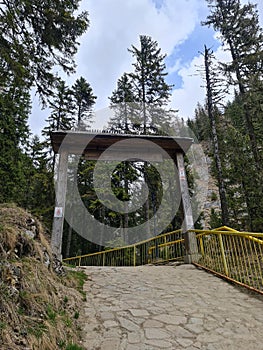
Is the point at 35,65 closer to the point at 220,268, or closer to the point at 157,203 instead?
the point at 220,268

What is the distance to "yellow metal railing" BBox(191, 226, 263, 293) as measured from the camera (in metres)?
3.96

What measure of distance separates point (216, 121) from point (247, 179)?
3156 mm

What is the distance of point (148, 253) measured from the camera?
8789mm

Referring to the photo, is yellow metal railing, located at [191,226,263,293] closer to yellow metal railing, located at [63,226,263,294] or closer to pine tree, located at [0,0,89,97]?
yellow metal railing, located at [63,226,263,294]

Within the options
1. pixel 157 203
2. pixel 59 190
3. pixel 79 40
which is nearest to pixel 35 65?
pixel 79 40

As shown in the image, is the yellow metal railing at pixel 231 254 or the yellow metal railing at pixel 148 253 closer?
the yellow metal railing at pixel 231 254

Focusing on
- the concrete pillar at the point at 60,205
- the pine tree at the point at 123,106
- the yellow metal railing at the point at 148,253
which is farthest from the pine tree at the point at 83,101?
the concrete pillar at the point at 60,205

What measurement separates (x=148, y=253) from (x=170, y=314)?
5.94m

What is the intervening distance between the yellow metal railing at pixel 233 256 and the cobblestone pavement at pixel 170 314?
0.99ft

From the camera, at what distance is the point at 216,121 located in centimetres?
1102

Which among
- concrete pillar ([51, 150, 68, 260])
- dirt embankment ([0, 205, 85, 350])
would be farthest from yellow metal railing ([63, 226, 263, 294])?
concrete pillar ([51, 150, 68, 260])

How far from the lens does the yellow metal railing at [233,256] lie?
13.0ft

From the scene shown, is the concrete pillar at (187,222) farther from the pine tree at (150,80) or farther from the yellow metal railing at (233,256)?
the pine tree at (150,80)

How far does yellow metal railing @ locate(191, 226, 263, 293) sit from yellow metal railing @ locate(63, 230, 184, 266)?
1.34 meters
